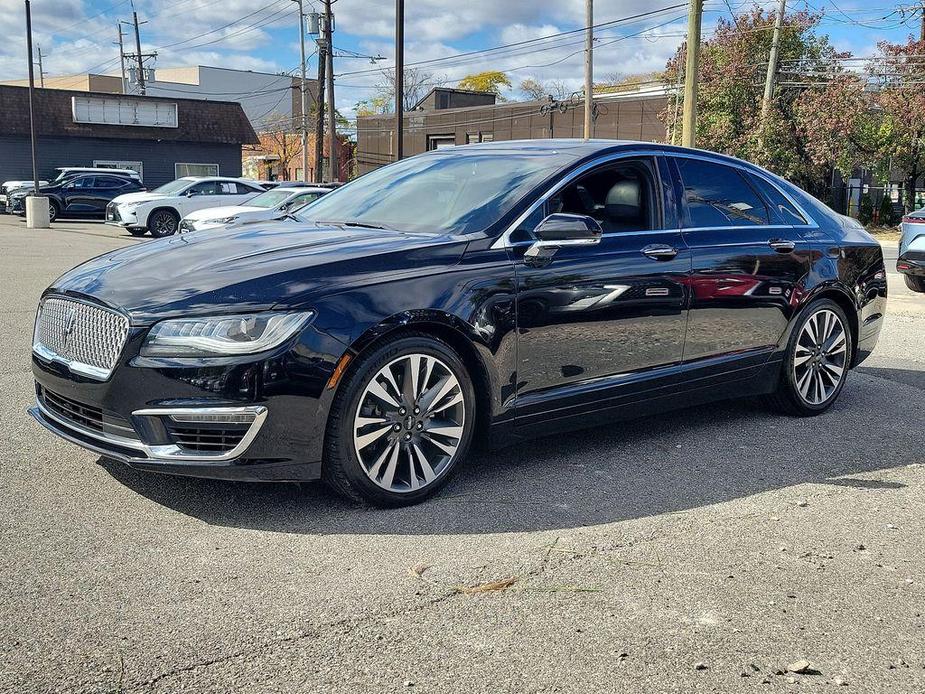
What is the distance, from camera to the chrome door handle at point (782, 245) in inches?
229

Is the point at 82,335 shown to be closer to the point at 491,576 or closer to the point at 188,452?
the point at 188,452

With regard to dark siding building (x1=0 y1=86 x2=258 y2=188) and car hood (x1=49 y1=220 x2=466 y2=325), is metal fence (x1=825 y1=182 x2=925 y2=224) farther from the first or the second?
car hood (x1=49 y1=220 x2=466 y2=325)

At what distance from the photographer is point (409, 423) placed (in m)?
4.27

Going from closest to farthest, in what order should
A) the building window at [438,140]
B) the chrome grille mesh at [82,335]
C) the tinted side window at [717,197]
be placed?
1. the chrome grille mesh at [82,335]
2. the tinted side window at [717,197]
3. the building window at [438,140]

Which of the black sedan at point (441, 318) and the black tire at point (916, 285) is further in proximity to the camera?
the black tire at point (916, 285)

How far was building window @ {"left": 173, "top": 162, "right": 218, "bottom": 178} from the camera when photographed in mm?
44625

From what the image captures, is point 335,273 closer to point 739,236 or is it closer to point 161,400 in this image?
point 161,400

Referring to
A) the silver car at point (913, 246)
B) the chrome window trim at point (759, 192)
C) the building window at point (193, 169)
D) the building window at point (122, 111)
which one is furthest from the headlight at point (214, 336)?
the building window at point (193, 169)

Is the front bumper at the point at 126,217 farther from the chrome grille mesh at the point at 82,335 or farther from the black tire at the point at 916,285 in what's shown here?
the chrome grille mesh at the point at 82,335

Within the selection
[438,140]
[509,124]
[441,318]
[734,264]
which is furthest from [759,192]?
[438,140]

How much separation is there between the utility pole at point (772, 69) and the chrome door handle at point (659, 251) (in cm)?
3401

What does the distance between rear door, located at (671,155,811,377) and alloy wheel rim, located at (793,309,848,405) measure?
12.4 inches

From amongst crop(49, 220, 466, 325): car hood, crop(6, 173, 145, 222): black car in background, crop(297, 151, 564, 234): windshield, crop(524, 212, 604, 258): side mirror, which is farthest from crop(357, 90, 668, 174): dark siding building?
crop(49, 220, 466, 325): car hood

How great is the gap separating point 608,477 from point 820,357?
2.24 meters
